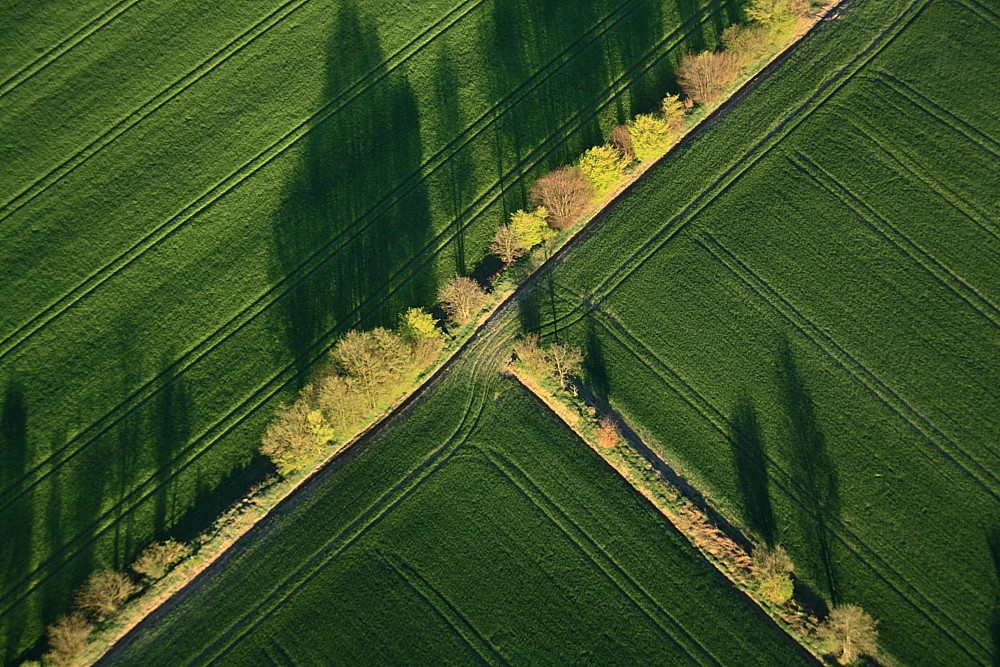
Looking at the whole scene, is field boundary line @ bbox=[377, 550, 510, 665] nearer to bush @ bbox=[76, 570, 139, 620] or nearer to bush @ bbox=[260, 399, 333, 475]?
bush @ bbox=[260, 399, 333, 475]

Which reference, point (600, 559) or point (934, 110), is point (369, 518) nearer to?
point (600, 559)

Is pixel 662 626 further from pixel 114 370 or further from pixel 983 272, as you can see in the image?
pixel 114 370

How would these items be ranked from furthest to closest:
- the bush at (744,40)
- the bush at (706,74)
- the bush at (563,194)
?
the bush at (744,40) < the bush at (706,74) < the bush at (563,194)

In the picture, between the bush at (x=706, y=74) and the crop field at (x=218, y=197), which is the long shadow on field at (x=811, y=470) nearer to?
the bush at (x=706, y=74)

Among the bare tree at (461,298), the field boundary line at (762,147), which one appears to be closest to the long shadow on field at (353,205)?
the bare tree at (461,298)

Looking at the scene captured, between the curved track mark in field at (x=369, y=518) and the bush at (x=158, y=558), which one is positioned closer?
the bush at (x=158, y=558)

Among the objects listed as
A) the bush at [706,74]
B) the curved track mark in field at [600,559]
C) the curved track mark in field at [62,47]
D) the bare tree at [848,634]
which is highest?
the curved track mark in field at [62,47]

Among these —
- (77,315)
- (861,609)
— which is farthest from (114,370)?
(861,609)

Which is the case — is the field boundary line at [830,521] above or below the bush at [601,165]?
below

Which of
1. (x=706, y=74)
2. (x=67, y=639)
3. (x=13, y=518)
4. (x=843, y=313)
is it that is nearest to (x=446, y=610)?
(x=67, y=639)
